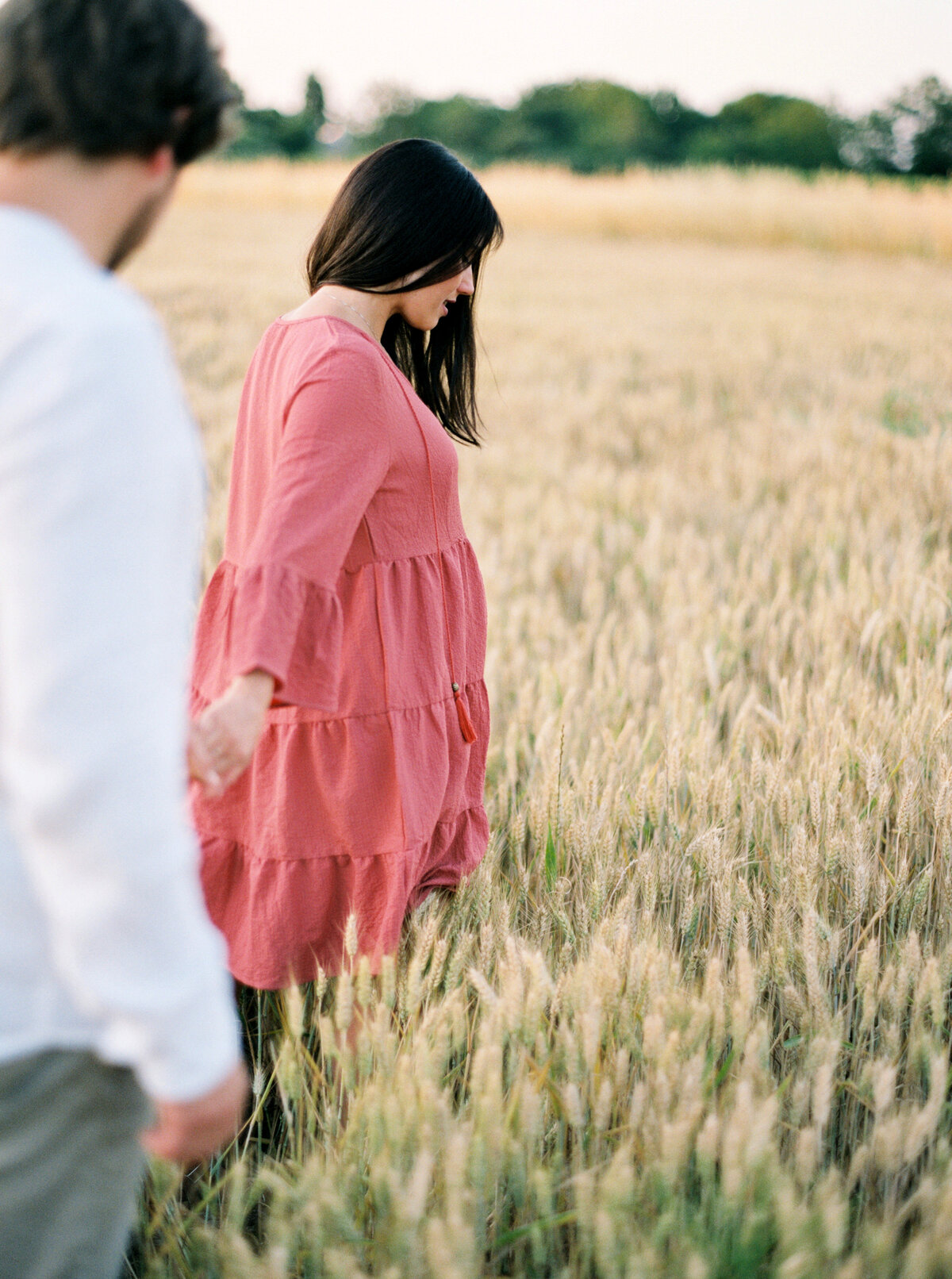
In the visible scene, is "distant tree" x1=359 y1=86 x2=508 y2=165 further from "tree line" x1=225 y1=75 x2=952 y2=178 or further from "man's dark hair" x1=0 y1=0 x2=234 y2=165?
"man's dark hair" x1=0 y1=0 x2=234 y2=165

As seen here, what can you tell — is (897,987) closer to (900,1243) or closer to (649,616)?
(900,1243)

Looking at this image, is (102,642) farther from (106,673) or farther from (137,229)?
(137,229)

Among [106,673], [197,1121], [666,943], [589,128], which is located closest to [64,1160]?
[197,1121]

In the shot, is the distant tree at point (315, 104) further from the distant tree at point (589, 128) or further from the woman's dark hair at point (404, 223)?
the woman's dark hair at point (404, 223)

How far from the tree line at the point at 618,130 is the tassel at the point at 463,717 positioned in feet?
130

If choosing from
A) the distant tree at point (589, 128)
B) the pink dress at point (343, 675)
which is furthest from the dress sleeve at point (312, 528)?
the distant tree at point (589, 128)

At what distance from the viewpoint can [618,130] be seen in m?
43.2

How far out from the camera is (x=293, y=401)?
1.29 m

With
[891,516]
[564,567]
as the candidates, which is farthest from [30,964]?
[891,516]

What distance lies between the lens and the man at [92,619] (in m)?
0.60

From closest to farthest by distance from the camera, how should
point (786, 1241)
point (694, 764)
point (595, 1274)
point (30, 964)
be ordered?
point (30, 964)
point (786, 1241)
point (595, 1274)
point (694, 764)

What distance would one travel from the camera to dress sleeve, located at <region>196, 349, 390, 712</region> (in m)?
1.16

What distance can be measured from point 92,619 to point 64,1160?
45 cm

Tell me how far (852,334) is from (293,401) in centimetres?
726
